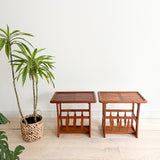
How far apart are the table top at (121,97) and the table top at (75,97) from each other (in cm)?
13

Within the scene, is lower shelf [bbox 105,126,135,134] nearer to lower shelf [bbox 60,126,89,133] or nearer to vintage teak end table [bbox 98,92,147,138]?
vintage teak end table [bbox 98,92,147,138]

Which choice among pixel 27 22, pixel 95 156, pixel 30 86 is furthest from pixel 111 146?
pixel 27 22

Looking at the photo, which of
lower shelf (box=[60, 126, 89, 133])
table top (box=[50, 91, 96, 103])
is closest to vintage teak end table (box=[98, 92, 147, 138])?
table top (box=[50, 91, 96, 103])

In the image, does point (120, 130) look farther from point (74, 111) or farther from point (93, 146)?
point (74, 111)

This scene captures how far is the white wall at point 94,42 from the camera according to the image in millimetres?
2027

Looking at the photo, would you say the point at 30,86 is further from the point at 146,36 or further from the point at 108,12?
the point at 146,36

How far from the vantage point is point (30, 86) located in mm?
2322

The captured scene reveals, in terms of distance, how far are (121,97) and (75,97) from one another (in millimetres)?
584

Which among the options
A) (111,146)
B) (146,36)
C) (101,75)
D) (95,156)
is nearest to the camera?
(95,156)

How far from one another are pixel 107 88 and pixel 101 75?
0.22 meters

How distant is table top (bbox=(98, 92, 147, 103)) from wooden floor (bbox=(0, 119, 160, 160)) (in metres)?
0.50

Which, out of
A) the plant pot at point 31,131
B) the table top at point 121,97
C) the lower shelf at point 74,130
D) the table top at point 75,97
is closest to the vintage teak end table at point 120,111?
the table top at point 121,97

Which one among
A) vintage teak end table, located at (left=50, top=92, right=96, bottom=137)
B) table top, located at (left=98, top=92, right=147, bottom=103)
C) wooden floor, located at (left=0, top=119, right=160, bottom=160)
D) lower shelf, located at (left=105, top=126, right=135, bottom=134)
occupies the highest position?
table top, located at (left=98, top=92, right=147, bottom=103)

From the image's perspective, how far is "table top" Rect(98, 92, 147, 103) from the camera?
5.87ft
